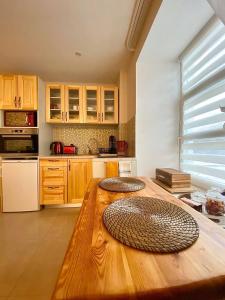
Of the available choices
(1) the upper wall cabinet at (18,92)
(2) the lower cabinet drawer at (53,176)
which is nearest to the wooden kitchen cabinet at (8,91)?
(1) the upper wall cabinet at (18,92)

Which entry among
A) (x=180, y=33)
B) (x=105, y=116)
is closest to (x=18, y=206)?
(x=105, y=116)

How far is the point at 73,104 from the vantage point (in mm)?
3387

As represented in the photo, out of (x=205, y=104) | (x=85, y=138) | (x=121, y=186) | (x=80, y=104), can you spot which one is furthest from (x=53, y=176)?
(x=205, y=104)

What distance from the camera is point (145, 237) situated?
50cm

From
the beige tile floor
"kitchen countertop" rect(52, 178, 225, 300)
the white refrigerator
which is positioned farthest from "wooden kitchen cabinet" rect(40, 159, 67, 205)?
"kitchen countertop" rect(52, 178, 225, 300)

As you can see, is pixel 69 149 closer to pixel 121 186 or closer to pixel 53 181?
pixel 53 181

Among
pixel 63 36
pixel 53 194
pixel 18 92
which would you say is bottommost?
pixel 53 194

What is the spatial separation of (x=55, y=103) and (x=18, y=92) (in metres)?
0.66

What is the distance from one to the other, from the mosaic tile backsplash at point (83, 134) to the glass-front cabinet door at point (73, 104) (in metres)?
0.28

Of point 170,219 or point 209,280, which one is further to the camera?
point 170,219

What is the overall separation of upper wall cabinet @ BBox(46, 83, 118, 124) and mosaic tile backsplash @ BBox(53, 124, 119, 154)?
0.30 metres

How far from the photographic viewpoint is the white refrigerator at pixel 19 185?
109 inches

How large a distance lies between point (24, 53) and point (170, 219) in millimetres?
2933

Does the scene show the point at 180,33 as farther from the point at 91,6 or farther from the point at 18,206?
the point at 18,206
